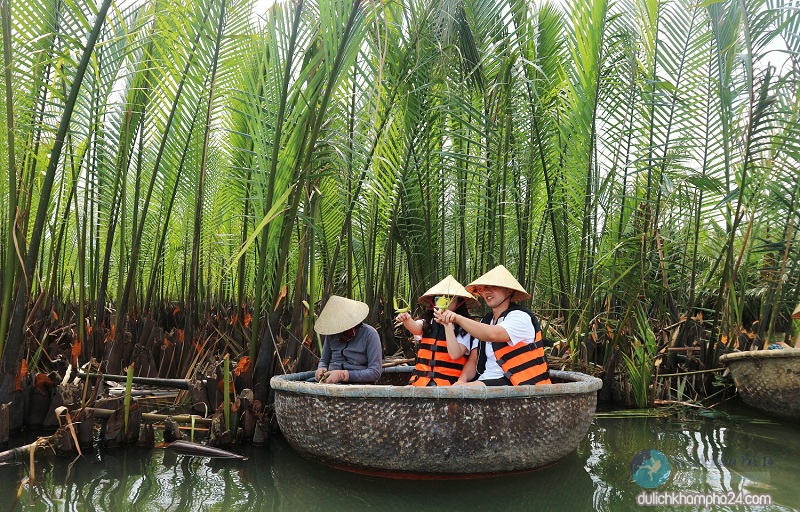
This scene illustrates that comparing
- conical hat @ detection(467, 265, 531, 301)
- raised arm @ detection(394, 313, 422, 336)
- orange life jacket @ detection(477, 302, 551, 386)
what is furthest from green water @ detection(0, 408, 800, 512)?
raised arm @ detection(394, 313, 422, 336)

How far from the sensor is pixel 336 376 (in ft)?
13.0

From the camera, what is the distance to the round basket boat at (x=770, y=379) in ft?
15.0

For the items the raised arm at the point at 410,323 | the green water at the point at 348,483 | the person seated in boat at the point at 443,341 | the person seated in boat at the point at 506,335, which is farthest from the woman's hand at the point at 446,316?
the green water at the point at 348,483

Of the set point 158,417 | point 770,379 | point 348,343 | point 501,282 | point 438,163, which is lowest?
point 158,417

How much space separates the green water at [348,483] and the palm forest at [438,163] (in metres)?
0.55

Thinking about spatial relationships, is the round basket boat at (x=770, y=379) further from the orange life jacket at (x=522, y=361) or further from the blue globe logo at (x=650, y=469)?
the orange life jacket at (x=522, y=361)

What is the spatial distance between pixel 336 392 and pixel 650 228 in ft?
9.26

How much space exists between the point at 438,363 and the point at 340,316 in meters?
0.60

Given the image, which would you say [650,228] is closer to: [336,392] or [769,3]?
[769,3]

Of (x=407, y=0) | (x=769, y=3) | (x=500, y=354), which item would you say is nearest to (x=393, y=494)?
(x=500, y=354)

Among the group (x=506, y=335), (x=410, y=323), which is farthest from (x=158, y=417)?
(x=506, y=335)

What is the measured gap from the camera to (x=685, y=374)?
17.2ft

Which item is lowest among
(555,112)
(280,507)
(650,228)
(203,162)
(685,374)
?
(280,507)
